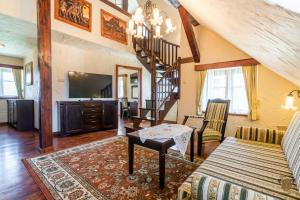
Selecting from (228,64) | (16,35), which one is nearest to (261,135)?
(228,64)

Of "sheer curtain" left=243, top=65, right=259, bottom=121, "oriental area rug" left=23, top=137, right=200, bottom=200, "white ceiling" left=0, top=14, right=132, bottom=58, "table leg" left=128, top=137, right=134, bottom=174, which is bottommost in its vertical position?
"oriental area rug" left=23, top=137, right=200, bottom=200

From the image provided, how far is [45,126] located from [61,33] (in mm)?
2036

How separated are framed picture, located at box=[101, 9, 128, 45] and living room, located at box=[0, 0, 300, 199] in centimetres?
3

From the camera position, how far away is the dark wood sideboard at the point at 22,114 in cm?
488

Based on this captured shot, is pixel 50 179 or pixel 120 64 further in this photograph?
pixel 120 64

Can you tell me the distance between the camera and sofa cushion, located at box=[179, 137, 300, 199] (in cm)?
122

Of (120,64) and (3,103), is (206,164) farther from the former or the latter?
(3,103)

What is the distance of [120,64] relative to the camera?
5.74 meters

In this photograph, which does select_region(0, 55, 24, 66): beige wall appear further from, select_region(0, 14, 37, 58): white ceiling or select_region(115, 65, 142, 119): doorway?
select_region(115, 65, 142, 119): doorway

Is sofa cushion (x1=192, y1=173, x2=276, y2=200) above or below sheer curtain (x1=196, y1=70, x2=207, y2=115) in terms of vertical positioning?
below

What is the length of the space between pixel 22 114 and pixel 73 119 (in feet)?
6.18

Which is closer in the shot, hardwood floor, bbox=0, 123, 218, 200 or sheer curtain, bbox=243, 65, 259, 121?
hardwood floor, bbox=0, 123, 218, 200

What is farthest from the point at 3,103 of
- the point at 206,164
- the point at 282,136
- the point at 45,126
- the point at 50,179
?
the point at 282,136

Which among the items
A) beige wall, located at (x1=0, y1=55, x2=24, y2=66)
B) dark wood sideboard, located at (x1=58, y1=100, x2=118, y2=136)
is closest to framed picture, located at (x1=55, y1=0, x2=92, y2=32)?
dark wood sideboard, located at (x1=58, y1=100, x2=118, y2=136)
